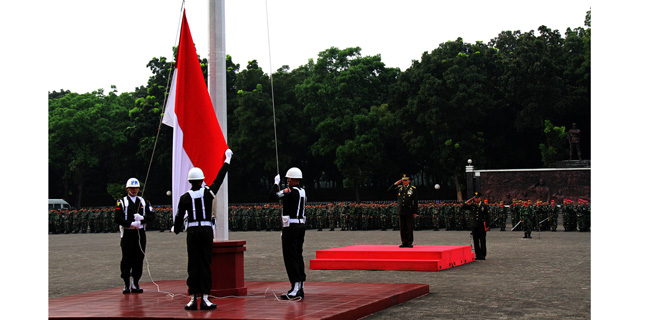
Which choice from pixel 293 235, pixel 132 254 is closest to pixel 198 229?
pixel 293 235

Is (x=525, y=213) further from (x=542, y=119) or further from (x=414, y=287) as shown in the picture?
Result: (x=542, y=119)

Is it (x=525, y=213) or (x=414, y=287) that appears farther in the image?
(x=525, y=213)

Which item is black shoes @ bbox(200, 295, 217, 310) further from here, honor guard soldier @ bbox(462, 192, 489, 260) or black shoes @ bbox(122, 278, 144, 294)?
honor guard soldier @ bbox(462, 192, 489, 260)

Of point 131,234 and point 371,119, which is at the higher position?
point 371,119

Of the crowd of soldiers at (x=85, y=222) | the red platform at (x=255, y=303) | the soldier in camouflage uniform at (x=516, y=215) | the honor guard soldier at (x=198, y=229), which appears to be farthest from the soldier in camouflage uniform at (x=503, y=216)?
the honor guard soldier at (x=198, y=229)

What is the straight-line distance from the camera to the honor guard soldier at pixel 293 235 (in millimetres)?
10523

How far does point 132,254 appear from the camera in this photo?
12.1 m

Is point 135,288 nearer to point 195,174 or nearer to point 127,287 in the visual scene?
point 127,287

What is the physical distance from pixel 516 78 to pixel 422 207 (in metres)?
21.5

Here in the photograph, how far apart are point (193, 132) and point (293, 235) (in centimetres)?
216

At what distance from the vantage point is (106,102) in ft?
230

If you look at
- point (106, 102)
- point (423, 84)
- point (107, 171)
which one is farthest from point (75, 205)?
point (423, 84)

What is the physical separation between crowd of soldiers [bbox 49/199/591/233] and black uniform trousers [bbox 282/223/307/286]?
1630cm

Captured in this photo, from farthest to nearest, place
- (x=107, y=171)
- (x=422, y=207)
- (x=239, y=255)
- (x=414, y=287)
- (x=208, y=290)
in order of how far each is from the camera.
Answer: (x=107, y=171) < (x=422, y=207) < (x=414, y=287) < (x=239, y=255) < (x=208, y=290)
